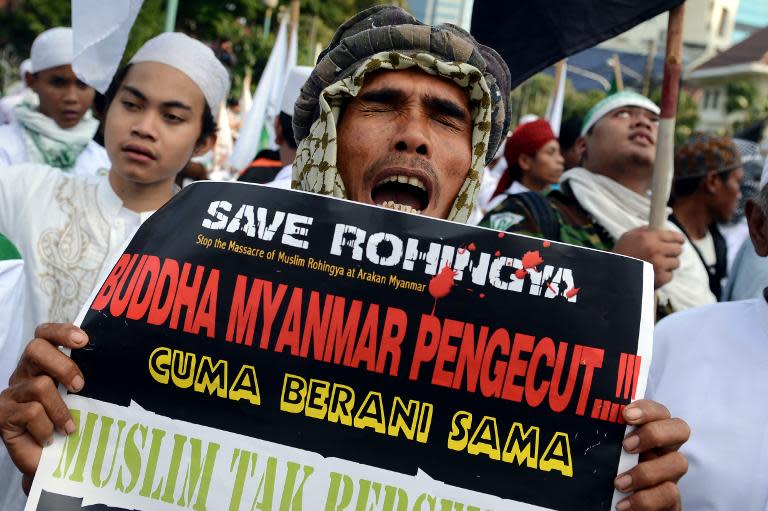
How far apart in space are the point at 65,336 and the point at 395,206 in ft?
2.13

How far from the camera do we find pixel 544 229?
392cm

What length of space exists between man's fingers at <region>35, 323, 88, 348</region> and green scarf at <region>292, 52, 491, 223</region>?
55cm

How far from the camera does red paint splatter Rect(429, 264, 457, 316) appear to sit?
1763 millimetres

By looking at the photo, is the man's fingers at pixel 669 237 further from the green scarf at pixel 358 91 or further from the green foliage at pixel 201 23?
the green foliage at pixel 201 23

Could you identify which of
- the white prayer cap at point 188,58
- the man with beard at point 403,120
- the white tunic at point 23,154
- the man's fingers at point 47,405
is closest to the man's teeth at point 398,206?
the man with beard at point 403,120

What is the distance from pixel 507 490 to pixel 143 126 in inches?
79.2

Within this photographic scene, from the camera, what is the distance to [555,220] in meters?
4.05

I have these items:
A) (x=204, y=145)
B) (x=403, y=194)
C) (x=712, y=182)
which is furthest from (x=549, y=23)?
(x=712, y=182)

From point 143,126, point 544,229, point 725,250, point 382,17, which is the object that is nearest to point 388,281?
point 382,17

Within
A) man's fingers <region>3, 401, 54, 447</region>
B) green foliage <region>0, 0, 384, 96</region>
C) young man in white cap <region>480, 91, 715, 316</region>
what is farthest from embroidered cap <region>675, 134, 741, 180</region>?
green foliage <region>0, 0, 384, 96</region>

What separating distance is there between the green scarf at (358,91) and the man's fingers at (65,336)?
21.8 inches

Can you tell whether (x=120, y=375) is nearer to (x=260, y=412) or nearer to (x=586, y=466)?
(x=260, y=412)

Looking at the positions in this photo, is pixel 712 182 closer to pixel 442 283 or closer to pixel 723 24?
pixel 442 283

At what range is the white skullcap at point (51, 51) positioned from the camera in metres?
6.25
